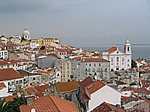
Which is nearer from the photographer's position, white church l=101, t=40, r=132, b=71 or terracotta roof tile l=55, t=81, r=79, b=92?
terracotta roof tile l=55, t=81, r=79, b=92

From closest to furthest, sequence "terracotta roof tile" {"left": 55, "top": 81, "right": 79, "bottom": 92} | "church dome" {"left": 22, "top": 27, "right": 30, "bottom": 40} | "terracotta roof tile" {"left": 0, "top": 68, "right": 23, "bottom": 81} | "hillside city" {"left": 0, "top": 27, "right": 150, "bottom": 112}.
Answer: "hillside city" {"left": 0, "top": 27, "right": 150, "bottom": 112} < "terracotta roof tile" {"left": 55, "top": 81, "right": 79, "bottom": 92} < "terracotta roof tile" {"left": 0, "top": 68, "right": 23, "bottom": 81} < "church dome" {"left": 22, "top": 27, "right": 30, "bottom": 40}

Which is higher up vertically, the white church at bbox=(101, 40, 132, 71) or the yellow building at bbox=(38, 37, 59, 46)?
the yellow building at bbox=(38, 37, 59, 46)

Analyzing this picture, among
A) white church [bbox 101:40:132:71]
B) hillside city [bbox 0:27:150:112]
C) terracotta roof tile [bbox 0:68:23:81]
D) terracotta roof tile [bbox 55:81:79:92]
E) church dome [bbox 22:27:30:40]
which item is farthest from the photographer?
church dome [bbox 22:27:30:40]

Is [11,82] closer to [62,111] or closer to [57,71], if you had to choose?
[57,71]

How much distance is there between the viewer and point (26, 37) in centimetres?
10781

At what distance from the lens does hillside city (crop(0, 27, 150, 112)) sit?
15164mm

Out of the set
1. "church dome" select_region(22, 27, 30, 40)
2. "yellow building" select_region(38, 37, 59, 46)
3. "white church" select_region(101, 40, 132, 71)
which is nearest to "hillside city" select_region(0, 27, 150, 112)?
"white church" select_region(101, 40, 132, 71)

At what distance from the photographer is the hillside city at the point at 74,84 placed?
1516cm

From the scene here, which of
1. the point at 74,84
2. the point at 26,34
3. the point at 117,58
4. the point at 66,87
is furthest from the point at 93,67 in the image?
the point at 26,34

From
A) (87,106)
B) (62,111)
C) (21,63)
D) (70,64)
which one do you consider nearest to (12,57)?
(21,63)

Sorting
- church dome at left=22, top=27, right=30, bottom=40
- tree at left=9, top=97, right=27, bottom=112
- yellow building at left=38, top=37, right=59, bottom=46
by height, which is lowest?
tree at left=9, top=97, right=27, bottom=112

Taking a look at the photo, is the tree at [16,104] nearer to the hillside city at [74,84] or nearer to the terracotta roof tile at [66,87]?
the hillside city at [74,84]

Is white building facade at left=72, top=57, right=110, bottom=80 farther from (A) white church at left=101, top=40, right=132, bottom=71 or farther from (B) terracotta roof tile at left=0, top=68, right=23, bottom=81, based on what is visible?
(B) terracotta roof tile at left=0, top=68, right=23, bottom=81

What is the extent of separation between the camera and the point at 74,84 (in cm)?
2517
